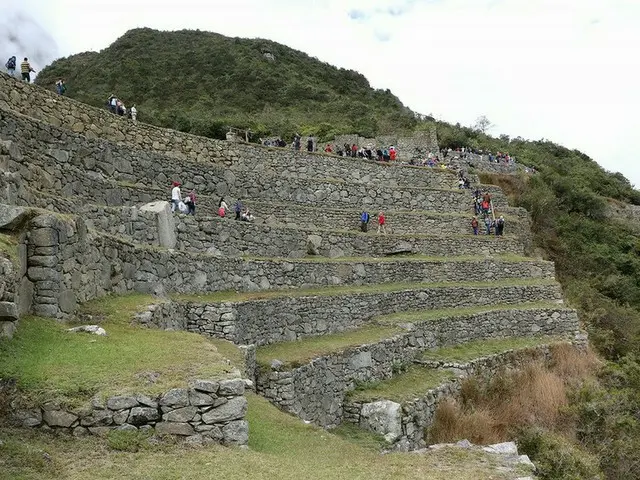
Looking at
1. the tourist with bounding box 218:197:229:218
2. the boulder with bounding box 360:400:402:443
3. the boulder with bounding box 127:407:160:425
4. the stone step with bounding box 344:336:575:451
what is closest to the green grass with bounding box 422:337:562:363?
the stone step with bounding box 344:336:575:451

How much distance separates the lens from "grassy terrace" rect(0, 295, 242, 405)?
6.21m

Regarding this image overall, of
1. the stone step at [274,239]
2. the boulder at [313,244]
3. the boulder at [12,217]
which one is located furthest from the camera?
the boulder at [313,244]

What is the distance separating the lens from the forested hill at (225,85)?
46.0 metres

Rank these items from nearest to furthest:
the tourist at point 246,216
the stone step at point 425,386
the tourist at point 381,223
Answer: the stone step at point 425,386 → the tourist at point 246,216 → the tourist at point 381,223

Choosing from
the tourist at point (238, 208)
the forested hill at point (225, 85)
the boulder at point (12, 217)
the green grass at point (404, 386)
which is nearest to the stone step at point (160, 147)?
the tourist at point (238, 208)

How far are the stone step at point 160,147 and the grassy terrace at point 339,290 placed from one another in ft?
20.6

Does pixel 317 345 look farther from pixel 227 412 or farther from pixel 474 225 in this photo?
pixel 474 225

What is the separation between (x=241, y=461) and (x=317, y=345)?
28.7 ft

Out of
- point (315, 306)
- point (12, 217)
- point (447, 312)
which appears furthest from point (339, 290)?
Result: point (12, 217)

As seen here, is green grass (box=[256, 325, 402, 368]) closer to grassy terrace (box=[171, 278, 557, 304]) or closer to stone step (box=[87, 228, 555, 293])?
grassy terrace (box=[171, 278, 557, 304])

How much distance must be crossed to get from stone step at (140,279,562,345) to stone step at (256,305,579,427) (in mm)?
453

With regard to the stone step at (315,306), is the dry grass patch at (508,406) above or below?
below

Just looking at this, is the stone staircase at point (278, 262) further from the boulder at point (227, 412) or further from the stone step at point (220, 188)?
the boulder at point (227, 412)

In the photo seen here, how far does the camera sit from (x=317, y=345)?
14.7 meters
